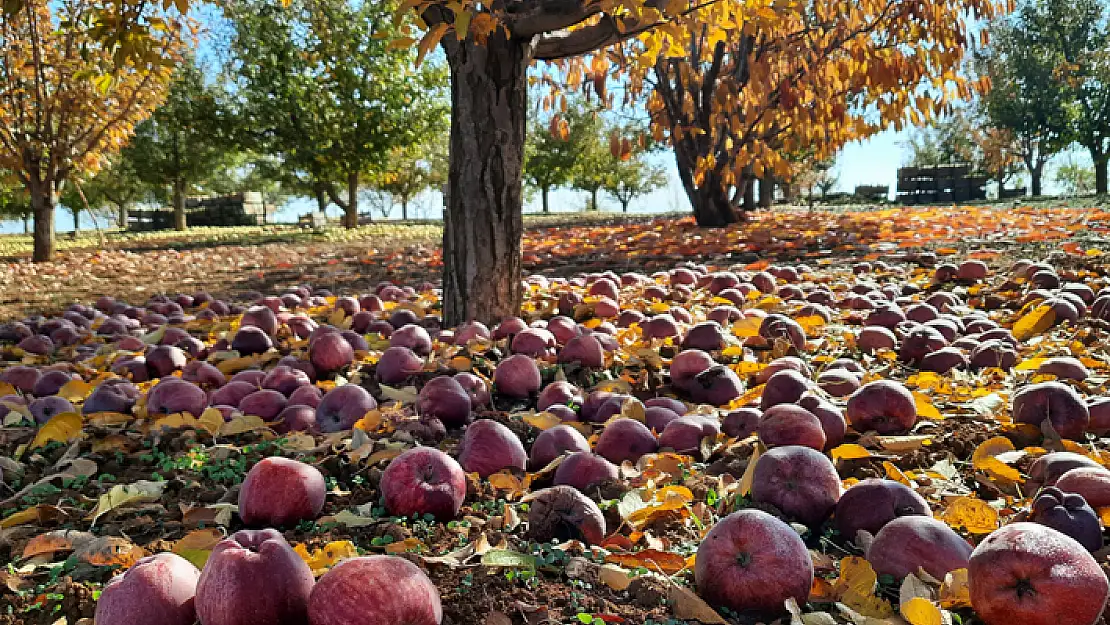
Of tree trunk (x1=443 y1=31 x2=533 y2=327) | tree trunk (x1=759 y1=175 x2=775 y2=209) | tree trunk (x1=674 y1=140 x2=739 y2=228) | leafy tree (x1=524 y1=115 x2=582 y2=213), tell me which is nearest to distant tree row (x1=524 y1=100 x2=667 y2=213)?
leafy tree (x1=524 y1=115 x2=582 y2=213)

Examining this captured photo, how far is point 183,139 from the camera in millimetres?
34594

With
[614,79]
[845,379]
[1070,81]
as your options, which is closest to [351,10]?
[614,79]

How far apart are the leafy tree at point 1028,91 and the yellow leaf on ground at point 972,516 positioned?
38200 millimetres

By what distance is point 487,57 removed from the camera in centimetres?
525

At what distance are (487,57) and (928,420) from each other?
12.1 ft

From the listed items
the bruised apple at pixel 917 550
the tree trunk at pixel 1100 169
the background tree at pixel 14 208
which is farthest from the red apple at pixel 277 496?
the background tree at pixel 14 208

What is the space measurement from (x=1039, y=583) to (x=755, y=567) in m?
0.61

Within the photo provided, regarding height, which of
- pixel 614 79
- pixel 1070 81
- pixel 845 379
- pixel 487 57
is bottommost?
pixel 845 379

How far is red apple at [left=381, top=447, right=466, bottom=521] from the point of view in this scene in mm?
2350

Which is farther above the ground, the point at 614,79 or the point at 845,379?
the point at 614,79

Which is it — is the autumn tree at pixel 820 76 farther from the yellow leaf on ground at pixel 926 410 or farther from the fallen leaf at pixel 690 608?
the fallen leaf at pixel 690 608

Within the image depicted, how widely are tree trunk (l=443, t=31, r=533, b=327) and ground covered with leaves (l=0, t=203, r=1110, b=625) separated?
1.36 feet

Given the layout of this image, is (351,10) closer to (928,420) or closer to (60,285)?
(60,285)

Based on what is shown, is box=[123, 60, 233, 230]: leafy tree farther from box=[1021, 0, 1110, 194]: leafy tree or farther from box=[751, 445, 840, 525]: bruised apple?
box=[1021, 0, 1110, 194]: leafy tree
